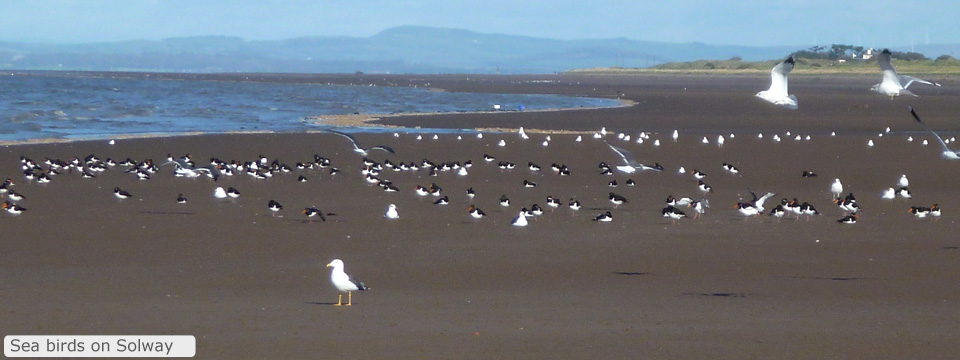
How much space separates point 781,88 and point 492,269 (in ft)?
16.3

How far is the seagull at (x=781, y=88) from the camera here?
13.9 metres

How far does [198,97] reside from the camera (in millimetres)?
56656

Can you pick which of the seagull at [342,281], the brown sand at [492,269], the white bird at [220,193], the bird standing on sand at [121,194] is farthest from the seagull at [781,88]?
the bird standing on sand at [121,194]

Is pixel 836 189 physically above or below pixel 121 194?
above

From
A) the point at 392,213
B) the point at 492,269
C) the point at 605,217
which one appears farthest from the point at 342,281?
the point at 605,217

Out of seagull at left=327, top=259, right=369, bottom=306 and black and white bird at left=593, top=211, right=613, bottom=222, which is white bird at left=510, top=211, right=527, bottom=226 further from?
seagull at left=327, top=259, right=369, bottom=306

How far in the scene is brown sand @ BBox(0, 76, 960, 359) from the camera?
8422mm

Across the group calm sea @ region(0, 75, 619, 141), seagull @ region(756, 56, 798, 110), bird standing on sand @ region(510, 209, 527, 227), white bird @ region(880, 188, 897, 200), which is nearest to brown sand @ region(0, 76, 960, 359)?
white bird @ region(880, 188, 897, 200)

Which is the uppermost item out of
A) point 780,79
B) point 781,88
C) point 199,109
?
point 780,79

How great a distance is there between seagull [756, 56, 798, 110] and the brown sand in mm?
1544

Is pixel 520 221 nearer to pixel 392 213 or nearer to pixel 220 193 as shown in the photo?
pixel 392 213

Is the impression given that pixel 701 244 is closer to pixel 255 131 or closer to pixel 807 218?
pixel 807 218

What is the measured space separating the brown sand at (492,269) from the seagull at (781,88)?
1.54 m

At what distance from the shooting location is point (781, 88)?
1436 centimetres
